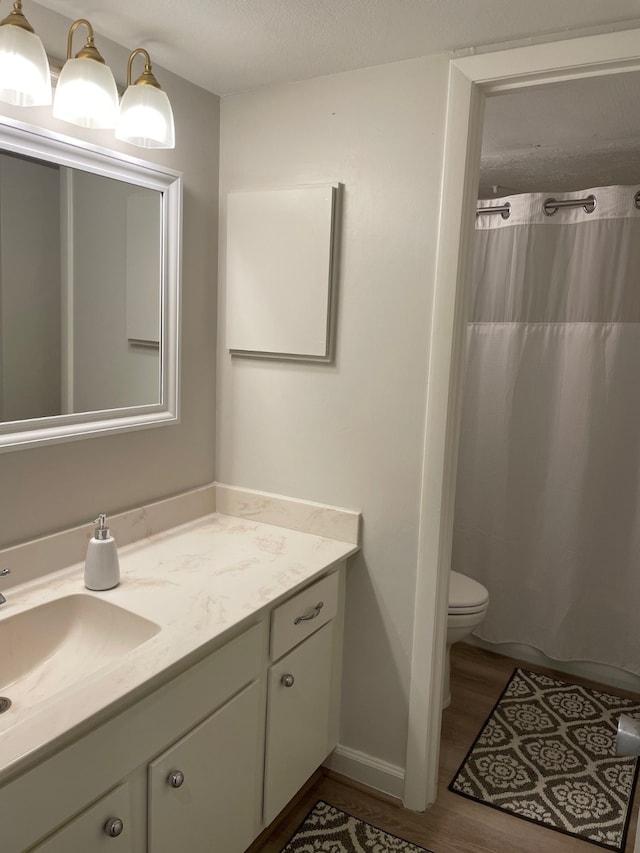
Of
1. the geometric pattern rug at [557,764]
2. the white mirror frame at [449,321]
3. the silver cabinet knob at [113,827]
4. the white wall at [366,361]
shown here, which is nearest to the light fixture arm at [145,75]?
the white wall at [366,361]

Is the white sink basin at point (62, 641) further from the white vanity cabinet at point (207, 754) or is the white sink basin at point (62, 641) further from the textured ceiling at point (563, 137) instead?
the textured ceiling at point (563, 137)

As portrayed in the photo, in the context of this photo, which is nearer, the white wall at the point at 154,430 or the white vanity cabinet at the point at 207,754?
the white vanity cabinet at the point at 207,754

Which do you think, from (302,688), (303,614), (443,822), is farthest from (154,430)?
(443,822)

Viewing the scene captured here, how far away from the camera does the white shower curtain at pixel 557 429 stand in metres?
2.69

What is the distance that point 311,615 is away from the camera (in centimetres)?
188

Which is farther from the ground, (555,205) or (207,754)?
(555,205)

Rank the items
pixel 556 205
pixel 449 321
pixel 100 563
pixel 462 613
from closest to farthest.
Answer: pixel 100 563 → pixel 449 321 → pixel 462 613 → pixel 556 205

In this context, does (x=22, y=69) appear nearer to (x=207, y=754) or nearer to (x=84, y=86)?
(x=84, y=86)

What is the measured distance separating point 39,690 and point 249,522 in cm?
→ 93

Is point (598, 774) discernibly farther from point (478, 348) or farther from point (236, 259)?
point (236, 259)

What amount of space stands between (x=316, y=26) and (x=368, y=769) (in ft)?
7.01

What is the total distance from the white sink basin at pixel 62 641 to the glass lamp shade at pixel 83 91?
114 cm

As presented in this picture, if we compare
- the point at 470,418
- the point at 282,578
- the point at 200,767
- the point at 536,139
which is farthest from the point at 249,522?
the point at 536,139

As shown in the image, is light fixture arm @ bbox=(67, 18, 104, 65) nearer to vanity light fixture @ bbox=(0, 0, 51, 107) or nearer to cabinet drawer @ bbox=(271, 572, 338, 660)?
vanity light fixture @ bbox=(0, 0, 51, 107)
